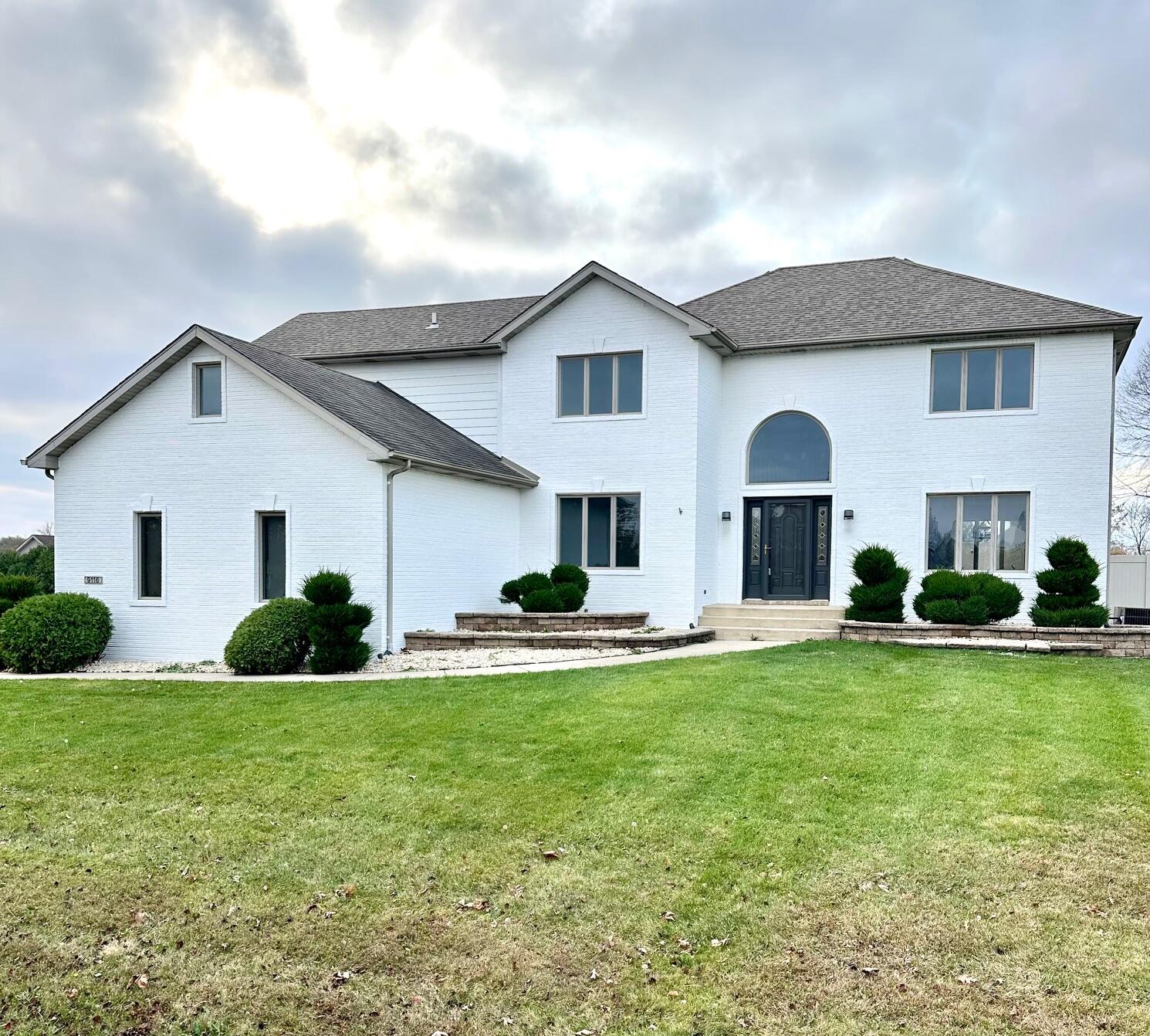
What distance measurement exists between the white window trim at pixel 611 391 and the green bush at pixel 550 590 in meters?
3.14

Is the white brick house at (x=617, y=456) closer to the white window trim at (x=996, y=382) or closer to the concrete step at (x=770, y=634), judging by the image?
the white window trim at (x=996, y=382)

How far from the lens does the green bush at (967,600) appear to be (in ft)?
44.2

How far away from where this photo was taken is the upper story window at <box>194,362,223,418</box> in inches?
579

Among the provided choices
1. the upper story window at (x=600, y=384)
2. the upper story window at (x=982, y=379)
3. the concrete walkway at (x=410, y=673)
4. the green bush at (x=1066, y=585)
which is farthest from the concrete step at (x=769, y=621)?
the upper story window at (x=982, y=379)

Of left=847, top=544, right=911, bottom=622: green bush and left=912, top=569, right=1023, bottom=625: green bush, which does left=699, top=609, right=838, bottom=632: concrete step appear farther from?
left=912, top=569, right=1023, bottom=625: green bush

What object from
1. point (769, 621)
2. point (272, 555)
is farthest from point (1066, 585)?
point (272, 555)

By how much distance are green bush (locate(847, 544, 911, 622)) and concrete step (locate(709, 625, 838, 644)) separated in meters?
0.61

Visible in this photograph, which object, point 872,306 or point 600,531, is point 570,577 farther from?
point 872,306

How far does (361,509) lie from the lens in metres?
13.7

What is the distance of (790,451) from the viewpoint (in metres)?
16.8

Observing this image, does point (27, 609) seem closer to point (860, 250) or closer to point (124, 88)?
point (124, 88)

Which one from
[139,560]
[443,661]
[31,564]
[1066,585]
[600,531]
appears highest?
[600,531]

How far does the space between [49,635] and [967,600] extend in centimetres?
1512

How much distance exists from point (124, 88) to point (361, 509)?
25.9ft
